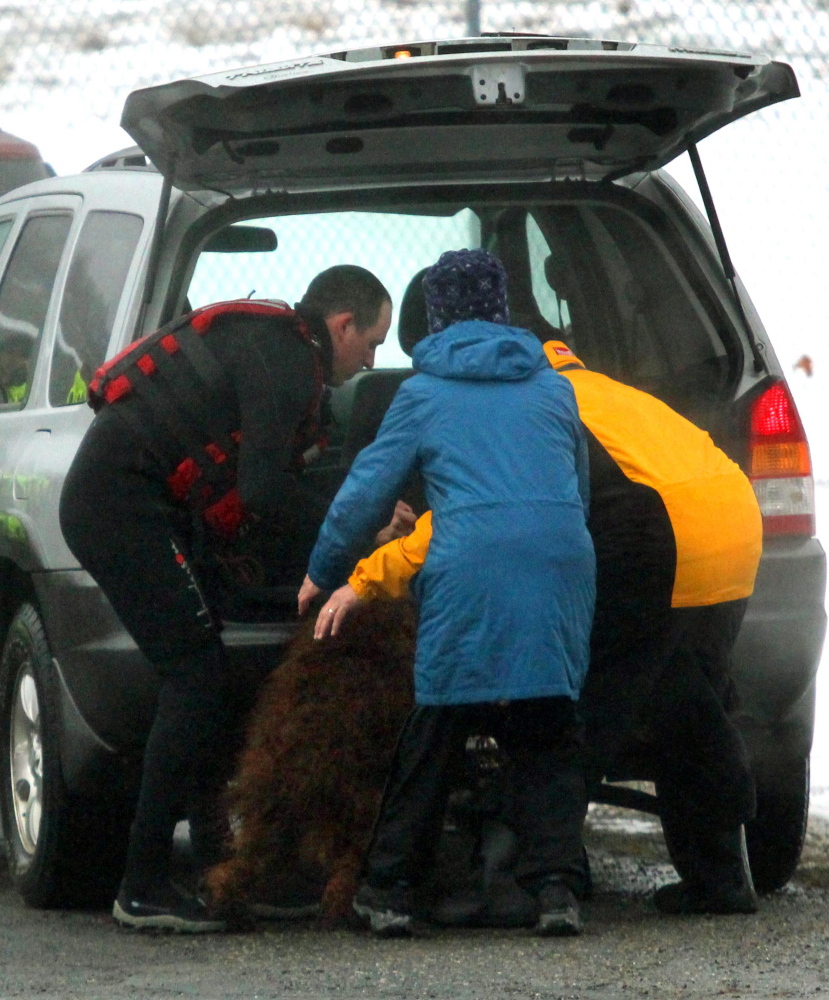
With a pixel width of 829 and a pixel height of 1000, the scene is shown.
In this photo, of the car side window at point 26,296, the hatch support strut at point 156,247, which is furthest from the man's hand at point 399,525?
the car side window at point 26,296

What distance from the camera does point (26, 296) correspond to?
5.29 m

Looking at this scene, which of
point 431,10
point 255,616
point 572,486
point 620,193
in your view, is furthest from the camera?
point 431,10

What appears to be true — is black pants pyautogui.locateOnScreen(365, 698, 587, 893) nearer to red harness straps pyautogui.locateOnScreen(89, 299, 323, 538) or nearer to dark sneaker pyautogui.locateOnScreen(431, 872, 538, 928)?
dark sneaker pyautogui.locateOnScreen(431, 872, 538, 928)

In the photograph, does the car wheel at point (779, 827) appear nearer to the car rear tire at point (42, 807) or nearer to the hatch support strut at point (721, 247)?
the hatch support strut at point (721, 247)

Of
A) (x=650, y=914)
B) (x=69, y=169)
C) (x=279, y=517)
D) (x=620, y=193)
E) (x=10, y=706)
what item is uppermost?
(x=69, y=169)

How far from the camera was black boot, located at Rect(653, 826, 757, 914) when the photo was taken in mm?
4453

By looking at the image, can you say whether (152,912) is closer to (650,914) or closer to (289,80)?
(650,914)

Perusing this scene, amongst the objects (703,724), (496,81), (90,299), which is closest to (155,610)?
(90,299)

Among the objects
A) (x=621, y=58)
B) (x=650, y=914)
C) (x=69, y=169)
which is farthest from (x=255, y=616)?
(x=69, y=169)

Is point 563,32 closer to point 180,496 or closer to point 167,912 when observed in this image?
point 180,496

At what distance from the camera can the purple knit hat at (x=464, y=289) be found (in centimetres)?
422

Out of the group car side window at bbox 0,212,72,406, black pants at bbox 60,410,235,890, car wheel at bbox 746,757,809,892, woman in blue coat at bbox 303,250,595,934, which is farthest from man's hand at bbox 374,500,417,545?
car side window at bbox 0,212,72,406

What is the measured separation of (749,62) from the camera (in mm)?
4199

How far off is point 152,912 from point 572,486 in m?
1.33
